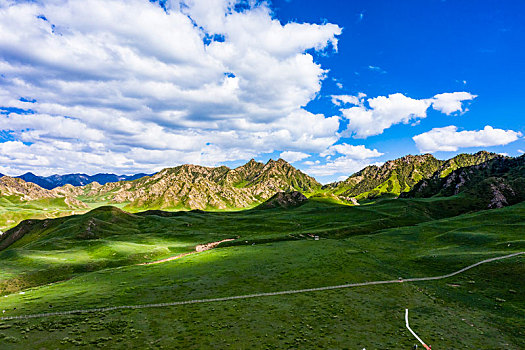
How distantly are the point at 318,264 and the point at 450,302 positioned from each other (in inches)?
1061

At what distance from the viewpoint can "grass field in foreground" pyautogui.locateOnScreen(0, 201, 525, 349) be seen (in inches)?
1072

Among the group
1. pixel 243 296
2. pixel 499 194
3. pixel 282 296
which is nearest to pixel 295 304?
pixel 282 296

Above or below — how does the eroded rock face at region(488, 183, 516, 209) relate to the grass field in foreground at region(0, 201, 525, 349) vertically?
above

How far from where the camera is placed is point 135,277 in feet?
173

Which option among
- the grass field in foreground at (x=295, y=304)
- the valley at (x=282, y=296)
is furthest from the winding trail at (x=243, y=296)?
the grass field in foreground at (x=295, y=304)

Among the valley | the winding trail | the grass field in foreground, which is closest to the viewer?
the grass field in foreground

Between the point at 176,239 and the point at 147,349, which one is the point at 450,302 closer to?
the point at 147,349

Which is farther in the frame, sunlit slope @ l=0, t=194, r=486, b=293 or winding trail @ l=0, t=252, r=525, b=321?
sunlit slope @ l=0, t=194, r=486, b=293

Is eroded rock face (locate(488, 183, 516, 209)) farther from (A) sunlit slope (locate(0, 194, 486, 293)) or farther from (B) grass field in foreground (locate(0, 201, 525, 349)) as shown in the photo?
(B) grass field in foreground (locate(0, 201, 525, 349))

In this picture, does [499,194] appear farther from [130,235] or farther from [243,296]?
[130,235]

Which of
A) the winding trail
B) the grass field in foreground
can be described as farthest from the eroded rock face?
the winding trail

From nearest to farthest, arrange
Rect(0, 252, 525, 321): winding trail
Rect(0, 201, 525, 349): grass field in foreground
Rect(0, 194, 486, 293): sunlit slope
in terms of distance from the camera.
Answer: Rect(0, 201, 525, 349): grass field in foreground < Rect(0, 252, 525, 321): winding trail < Rect(0, 194, 486, 293): sunlit slope

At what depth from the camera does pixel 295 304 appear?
37.6 meters

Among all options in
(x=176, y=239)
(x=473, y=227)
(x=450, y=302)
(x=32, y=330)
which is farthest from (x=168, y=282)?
(x=473, y=227)
